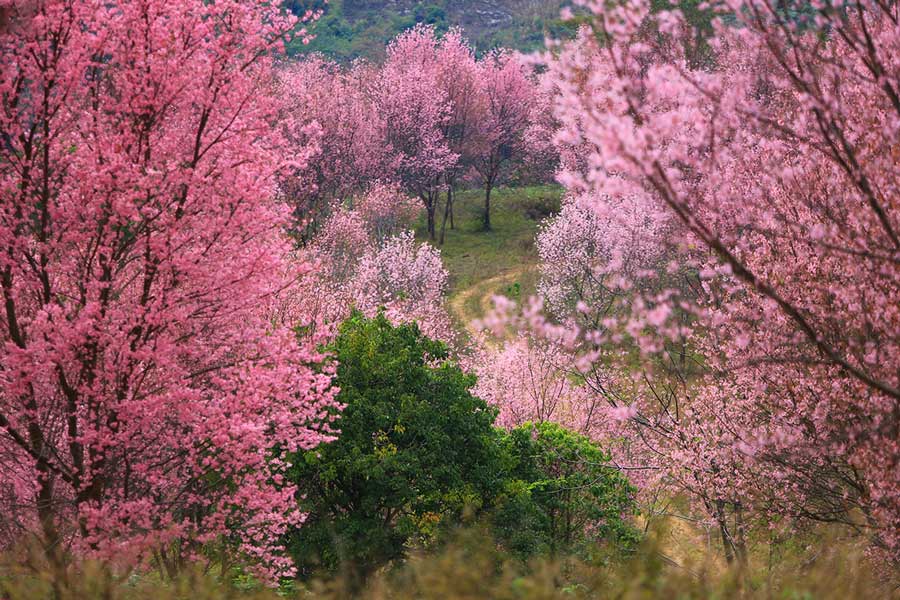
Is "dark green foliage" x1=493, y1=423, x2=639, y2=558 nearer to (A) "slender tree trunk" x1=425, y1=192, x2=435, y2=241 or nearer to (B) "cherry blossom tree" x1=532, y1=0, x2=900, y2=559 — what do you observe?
(B) "cherry blossom tree" x1=532, y1=0, x2=900, y2=559

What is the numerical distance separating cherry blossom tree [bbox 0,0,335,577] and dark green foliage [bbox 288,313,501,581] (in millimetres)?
3891

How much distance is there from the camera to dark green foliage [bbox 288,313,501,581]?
41.4 ft

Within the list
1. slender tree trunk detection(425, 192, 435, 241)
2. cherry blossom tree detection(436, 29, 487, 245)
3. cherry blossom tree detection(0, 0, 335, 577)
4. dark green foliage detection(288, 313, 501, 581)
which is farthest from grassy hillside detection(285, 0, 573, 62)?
cherry blossom tree detection(0, 0, 335, 577)

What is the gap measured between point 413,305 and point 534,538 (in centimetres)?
1926

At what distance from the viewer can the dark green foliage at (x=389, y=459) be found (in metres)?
12.6

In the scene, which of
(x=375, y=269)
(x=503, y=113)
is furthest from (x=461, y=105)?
(x=375, y=269)

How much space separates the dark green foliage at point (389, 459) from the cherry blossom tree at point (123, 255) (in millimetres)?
3891

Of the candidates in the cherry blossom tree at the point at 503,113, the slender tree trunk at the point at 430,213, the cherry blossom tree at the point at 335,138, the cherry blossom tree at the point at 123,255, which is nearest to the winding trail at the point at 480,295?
the slender tree trunk at the point at 430,213

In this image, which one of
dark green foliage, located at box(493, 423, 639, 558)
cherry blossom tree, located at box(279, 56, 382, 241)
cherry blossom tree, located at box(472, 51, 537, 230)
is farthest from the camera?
cherry blossom tree, located at box(472, 51, 537, 230)

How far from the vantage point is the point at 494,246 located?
4725 cm

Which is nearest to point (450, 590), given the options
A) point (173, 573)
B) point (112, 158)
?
point (112, 158)

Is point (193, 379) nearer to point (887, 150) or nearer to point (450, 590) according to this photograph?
point (450, 590)

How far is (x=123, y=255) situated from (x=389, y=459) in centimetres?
579

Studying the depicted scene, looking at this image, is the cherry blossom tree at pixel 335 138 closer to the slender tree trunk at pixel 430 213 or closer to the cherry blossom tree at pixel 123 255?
the slender tree trunk at pixel 430 213
